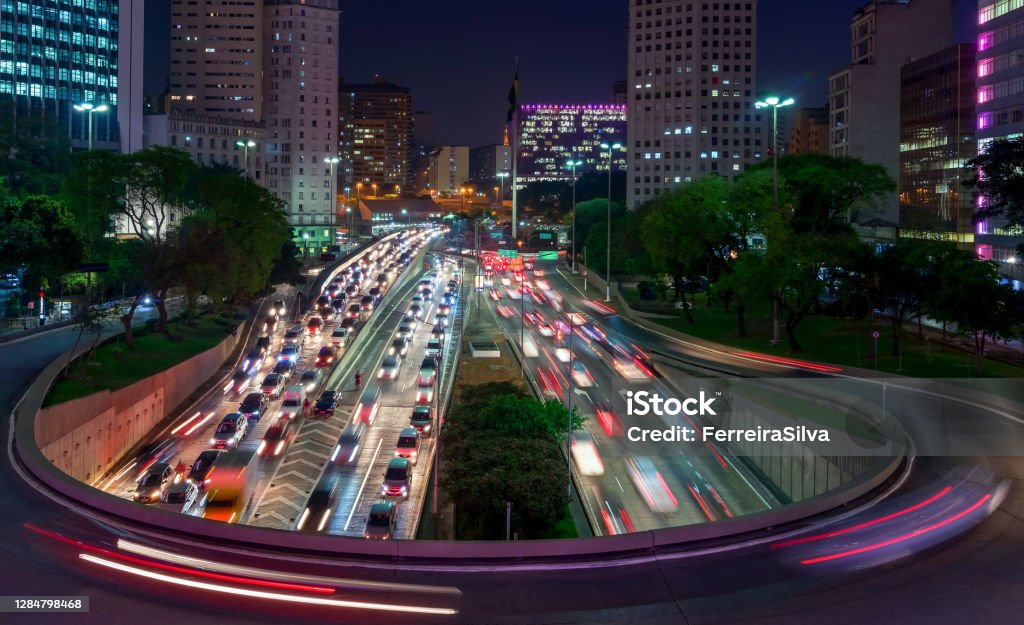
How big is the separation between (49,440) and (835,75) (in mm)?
112776

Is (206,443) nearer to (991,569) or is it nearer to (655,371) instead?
(655,371)

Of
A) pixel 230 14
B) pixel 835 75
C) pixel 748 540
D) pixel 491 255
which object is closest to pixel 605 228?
pixel 491 255

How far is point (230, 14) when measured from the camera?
158000 mm

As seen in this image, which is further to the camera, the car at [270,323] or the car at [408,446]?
the car at [270,323]

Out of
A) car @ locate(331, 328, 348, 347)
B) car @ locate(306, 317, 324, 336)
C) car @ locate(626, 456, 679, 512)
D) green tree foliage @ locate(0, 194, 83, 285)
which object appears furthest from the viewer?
car @ locate(306, 317, 324, 336)

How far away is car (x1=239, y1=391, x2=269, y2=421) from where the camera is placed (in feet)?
142

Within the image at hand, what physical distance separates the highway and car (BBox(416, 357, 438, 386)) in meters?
30.7

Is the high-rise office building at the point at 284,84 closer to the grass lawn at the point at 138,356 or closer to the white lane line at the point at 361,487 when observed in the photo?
the grass lawn at the point at 138,356

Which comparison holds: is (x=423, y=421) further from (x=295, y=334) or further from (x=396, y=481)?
(x=295, y=334)

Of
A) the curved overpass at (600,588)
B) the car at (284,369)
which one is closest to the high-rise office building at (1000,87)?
the car at (284,369)

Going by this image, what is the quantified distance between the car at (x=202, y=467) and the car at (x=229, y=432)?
2.70 m

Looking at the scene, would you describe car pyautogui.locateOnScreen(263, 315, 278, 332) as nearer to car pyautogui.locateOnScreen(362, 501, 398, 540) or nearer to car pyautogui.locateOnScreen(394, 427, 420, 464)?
car pyautogui.locateOnScreen(394, 427, 420, 464)

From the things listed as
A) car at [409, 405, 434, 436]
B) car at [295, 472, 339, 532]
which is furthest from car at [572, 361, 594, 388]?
car at [295, 472, 339, 532]

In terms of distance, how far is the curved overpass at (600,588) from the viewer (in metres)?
15.1
